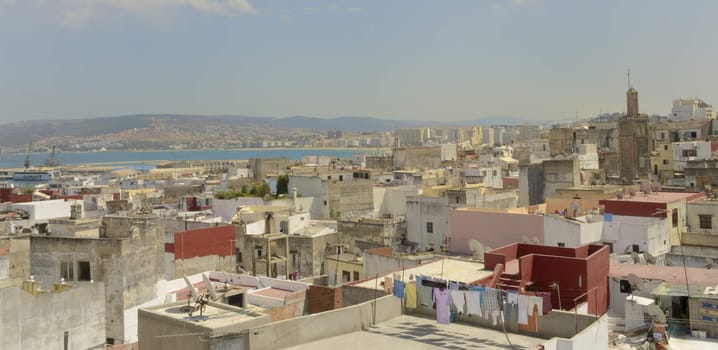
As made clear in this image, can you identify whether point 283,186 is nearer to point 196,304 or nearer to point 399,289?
point 399,289

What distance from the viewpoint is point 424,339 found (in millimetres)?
10438

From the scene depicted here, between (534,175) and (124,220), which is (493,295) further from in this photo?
(534,175)

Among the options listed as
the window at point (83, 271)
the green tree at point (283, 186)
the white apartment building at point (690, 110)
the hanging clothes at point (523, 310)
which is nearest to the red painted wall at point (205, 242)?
the window at point (83, 271)

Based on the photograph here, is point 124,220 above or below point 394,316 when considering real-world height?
above

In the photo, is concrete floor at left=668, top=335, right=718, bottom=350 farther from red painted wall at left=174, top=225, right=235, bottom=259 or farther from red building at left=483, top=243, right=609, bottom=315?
red painted wall at left=174, top=225, right=235, bottom=259

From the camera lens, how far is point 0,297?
1380 cm

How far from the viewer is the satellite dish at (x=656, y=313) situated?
12789 mm

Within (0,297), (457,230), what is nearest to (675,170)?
(457,230)

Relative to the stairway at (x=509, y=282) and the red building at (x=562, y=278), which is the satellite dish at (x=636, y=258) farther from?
the stairway at (x=509, y=282)

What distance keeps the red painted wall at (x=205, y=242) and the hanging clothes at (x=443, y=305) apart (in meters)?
14.4

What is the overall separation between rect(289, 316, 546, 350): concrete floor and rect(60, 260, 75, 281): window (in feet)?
35.8

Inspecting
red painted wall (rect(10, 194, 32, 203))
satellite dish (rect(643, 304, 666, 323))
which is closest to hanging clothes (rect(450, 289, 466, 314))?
satellite dish (rect(643, 304, 666, 323))

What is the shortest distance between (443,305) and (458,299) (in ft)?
0.92

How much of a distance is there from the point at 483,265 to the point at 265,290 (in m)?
5.67
